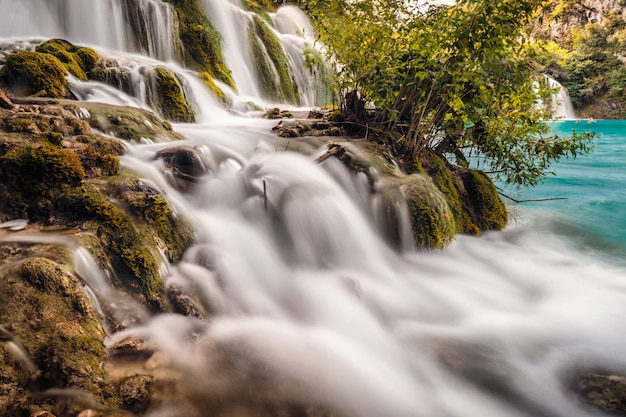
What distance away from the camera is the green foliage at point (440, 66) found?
4.77 meters

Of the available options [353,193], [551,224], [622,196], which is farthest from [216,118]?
[622,196]

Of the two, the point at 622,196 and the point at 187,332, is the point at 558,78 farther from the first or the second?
the point at 187,332

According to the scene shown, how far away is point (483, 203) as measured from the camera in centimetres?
675

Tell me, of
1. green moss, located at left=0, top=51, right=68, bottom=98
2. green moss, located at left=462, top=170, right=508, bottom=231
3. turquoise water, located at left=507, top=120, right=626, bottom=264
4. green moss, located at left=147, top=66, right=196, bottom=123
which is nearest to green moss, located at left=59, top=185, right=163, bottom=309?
green moss, located at left=0, top=51, right=68, bottom=98

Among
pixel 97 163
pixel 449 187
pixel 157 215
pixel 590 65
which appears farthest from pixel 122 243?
pixel 590 65

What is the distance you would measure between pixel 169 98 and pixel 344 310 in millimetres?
6555

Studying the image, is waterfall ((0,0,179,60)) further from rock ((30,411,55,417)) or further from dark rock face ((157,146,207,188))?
rock ((30,411,55,417))

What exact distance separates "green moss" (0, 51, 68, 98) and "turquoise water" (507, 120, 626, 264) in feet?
29.0

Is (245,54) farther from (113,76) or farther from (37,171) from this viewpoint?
(37,171)

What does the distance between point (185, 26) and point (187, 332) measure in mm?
12589

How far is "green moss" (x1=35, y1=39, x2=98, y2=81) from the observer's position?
22.7ft

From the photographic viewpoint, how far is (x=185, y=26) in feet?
40.7

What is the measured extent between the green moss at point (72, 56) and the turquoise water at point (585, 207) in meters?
9.26

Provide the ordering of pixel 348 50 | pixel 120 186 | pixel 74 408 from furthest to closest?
pixel 348 50 → pixel 120 186 → pixel 74 408
